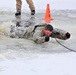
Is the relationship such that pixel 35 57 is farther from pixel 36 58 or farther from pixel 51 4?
pixel 51 4

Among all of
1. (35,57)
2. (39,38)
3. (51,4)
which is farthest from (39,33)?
(51,4)

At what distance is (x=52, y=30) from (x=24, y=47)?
791 millimetres

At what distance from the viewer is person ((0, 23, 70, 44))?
20.5 feet

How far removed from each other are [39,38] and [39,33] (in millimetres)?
198

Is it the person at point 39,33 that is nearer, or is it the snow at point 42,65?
the snow at point 42,65

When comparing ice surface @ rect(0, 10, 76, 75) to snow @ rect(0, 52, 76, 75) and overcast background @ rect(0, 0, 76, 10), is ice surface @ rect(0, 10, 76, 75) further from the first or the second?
overcast background @ rect(0, 0, 76, 10)

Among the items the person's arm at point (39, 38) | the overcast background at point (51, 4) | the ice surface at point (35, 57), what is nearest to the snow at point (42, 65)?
the ice surface at point (35, 57)

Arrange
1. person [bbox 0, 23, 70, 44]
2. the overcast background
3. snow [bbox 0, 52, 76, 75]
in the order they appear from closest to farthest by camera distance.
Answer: snow [bbox 0, 52, 76, 75], person [bbox 0, 23, 70, 44], the overcast background

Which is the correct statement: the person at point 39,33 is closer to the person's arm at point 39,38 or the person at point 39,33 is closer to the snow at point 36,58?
the person's arm at point 39,38

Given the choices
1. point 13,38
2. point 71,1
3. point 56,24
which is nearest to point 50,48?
point 13,38

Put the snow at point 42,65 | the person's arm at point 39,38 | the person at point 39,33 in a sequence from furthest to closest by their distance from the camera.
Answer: the person at point 39,33
the person's arm at point 39,38
the snow at point 42,65

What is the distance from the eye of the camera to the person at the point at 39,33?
20.5 ft

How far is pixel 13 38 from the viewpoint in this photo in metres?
6.80

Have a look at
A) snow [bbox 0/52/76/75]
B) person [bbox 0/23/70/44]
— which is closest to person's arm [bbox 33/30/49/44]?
person [bbox 0/23/70/44]
